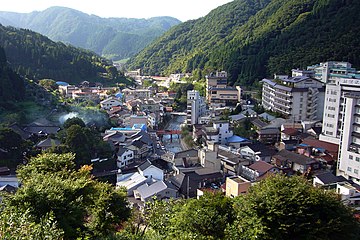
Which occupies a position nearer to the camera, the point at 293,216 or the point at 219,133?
the point at 293,216

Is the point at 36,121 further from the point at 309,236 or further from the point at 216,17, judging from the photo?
the point at 216,17

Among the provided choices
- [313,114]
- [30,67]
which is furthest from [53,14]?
[313,114]

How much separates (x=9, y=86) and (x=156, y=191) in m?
14.6

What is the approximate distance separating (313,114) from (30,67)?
2767 cm

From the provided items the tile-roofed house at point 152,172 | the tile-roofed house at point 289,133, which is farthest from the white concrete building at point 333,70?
the tile-roofed house at point 152,172

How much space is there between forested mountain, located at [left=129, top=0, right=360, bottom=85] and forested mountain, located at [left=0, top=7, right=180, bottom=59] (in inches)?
2134

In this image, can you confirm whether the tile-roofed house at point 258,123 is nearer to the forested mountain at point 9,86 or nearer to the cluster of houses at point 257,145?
the cluster of houses at point 257,145

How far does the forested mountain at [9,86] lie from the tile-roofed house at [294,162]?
16.7 meters

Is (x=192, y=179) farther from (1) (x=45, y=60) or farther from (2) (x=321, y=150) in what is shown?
(1) (x=45, y=60)

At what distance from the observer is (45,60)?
37.6 m

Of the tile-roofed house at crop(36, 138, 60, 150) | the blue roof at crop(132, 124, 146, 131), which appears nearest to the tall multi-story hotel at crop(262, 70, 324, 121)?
the blue roof at crop(132, 124, 146, 131)

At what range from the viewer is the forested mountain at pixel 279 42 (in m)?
30.4

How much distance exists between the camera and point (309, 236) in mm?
6984

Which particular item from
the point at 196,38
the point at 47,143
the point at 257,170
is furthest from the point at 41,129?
the point at 196,38
